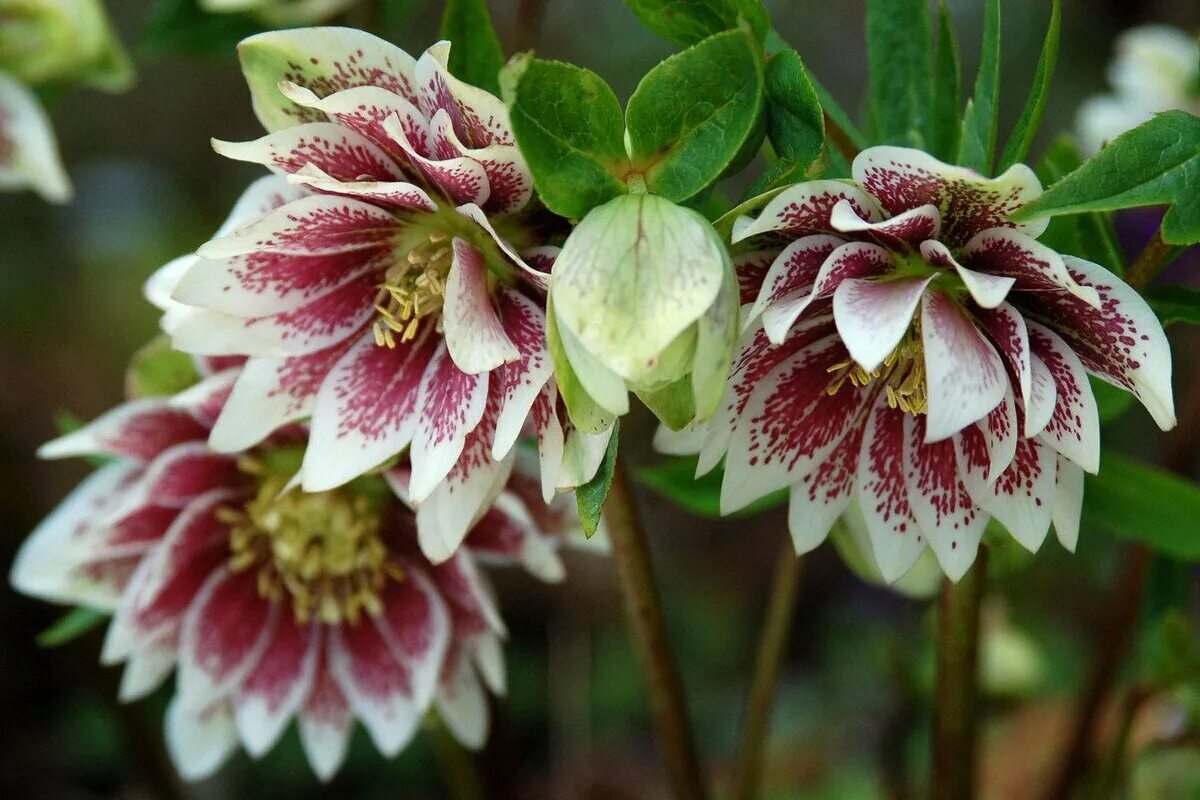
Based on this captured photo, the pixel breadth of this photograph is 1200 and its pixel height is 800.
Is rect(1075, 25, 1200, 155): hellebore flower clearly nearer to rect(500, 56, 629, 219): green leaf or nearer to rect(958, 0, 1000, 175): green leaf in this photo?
rect(958, 0, 1000, 175): green leaf

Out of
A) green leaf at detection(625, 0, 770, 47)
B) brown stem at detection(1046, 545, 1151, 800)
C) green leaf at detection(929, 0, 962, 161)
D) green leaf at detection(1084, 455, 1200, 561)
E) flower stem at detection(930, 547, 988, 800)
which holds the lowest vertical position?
brown stem at detection(1046, 545, 1151, 800)

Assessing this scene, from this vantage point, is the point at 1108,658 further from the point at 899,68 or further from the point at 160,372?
the point at 160,372

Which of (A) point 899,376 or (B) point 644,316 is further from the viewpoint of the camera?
(A) point 899,376

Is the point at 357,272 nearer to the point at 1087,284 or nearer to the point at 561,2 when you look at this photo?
the point at 1087,284

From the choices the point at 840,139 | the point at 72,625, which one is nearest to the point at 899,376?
the point at 840,139

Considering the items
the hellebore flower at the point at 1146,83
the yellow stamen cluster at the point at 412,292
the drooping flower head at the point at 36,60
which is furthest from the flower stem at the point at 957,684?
the drooping flower head at the point at 36,60

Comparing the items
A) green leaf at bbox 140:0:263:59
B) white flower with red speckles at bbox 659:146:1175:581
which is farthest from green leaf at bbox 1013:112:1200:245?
green leaf at bbox 140:0:263:59

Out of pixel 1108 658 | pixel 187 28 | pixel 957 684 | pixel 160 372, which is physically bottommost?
pixel 1108 658
